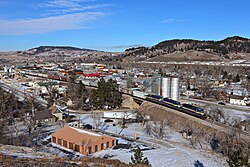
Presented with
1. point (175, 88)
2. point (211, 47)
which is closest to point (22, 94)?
point (175, 88)

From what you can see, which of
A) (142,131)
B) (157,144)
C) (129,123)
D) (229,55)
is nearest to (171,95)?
(129,123)

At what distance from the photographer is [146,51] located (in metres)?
177

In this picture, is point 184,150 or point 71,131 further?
point 71,131

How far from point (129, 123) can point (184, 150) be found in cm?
1196

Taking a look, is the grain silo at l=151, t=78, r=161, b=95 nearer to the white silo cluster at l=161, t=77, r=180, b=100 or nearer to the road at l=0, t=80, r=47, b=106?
the white silo cluster at l=161, t=77, r=180, b=100

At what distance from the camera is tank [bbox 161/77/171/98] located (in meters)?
44.8

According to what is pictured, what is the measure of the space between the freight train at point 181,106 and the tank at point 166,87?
4.01m

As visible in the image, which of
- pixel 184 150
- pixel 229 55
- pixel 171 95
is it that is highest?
pixel 229 55

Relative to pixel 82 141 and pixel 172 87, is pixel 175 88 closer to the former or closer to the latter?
pixel 172 87

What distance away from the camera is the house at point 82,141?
→ 2242cm


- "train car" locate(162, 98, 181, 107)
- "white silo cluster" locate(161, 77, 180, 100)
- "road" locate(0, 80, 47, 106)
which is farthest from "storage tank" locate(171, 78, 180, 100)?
"road" locate(0, 80, 47, 106)

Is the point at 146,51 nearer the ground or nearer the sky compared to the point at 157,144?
nearer the sky

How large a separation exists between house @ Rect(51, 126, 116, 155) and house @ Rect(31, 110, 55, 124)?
7937 mm

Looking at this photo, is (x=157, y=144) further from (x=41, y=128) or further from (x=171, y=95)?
(x=171, y=95)
